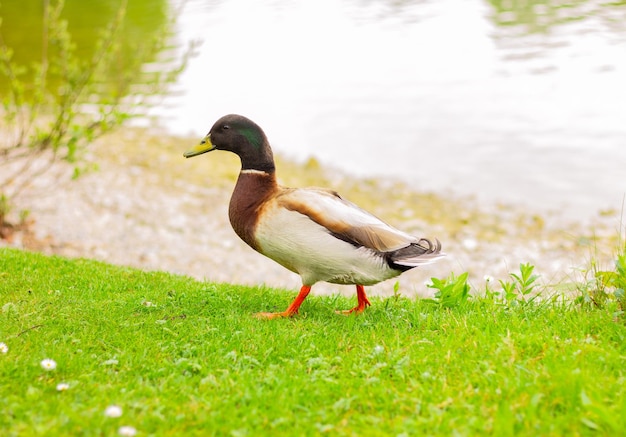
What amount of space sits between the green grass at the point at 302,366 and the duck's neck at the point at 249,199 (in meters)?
0.59

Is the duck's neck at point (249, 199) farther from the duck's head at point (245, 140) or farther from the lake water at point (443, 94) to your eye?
the lake water at point (443, 94)

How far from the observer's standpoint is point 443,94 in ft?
57.3

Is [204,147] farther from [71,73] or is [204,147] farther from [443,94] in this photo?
[443,94]

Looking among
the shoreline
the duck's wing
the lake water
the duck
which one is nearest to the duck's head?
the duck

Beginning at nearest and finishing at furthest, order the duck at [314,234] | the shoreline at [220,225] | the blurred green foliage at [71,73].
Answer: the duck at [314,234] → the blurred green foliage at [71,73] → the shoreline at [220,225]

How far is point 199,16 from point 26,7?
6.36m

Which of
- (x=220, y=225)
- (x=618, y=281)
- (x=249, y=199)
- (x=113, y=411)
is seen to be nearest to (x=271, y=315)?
(x=249, y=199)

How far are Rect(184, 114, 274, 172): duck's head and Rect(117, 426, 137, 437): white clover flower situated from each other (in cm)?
229

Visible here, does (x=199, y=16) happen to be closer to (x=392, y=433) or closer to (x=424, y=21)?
(x=424, y=21)

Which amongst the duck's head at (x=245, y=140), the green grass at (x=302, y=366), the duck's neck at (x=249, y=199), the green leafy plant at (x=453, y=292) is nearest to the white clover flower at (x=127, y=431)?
the green grass at (x=302, y=366)

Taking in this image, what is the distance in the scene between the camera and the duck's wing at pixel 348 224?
15.3 feet

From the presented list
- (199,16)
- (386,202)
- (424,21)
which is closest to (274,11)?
(199,16)

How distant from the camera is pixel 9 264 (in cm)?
559

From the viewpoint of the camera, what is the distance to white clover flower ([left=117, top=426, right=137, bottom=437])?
3.08 m
